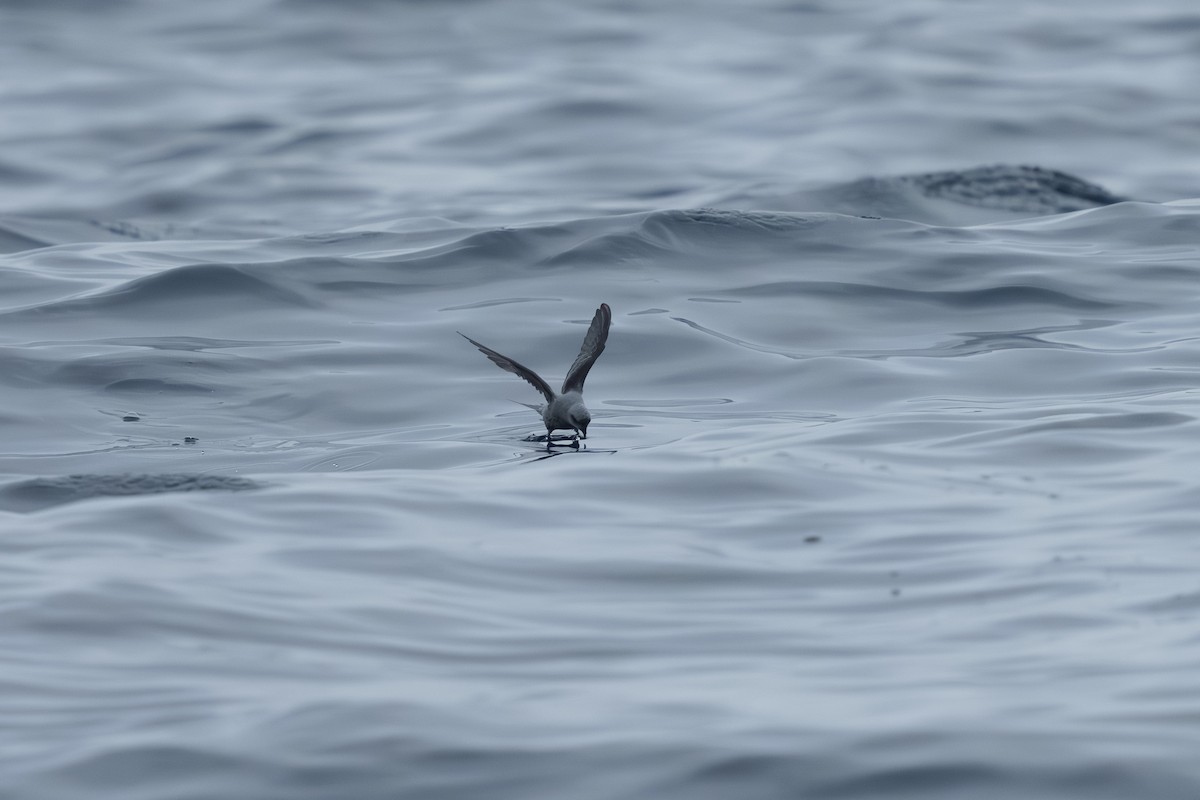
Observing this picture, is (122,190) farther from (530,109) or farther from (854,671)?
(854,671)

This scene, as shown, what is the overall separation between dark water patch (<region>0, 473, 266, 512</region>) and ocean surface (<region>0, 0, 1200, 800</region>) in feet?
0.10

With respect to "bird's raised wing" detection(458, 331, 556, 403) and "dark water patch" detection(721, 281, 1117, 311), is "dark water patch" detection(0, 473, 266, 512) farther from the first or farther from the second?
"dark water patch" detection(721, 281, 1117, 311)

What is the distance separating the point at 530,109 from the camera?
16.9 metres

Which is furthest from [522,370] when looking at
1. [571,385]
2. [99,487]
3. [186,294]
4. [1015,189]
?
[1015,189]

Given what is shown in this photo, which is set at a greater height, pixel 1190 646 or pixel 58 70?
pixel 58 70

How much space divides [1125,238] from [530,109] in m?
7.70

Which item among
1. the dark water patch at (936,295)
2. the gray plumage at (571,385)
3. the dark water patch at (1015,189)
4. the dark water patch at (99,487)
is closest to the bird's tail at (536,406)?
the gray plumage at (571,385)

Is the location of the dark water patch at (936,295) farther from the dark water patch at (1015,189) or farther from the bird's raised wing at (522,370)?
the bird's raised wing at (522,370)

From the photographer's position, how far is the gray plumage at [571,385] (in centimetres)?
646

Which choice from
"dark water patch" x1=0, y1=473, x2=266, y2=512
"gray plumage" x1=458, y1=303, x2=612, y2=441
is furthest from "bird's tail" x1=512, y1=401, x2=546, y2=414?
"dark water patch" x1=0, y1=473, x2=266, y2=512

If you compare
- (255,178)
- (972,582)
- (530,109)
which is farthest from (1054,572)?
(530,109)

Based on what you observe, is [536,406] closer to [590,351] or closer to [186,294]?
[590,351]

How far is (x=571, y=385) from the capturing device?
6633 mm

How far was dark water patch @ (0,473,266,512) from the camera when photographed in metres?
5.79
